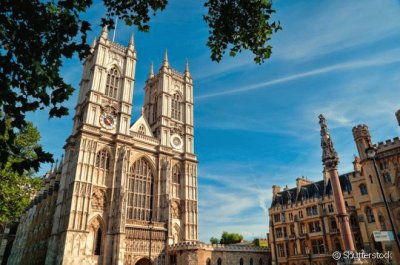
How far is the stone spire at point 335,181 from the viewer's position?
18325mm

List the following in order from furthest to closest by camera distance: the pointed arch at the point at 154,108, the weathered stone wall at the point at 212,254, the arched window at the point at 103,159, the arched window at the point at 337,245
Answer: the pointed arch at the point at 154,108 < the arched window at the point at 337,245 < the arched window at the point at 103,159 < the weathered stone wall at the point at 212,254

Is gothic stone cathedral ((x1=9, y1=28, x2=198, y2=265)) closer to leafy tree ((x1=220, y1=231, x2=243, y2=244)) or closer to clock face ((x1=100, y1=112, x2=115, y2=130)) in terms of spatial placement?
clock face ((x1=100, y1=112, x2=115, y2=130))

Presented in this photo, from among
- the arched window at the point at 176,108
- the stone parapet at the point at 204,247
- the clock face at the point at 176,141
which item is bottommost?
the stone parapet at the point at 204,247

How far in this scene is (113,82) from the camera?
41000 mm

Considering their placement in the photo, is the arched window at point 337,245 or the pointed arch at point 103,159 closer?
the pointed arch at point 103,159

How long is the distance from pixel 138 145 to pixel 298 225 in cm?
2438

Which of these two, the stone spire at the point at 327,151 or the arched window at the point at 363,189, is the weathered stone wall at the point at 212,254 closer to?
the arched window at the point at 363,189

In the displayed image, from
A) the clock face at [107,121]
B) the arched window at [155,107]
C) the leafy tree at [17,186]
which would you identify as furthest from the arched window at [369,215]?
the leafy tree at [17,186]

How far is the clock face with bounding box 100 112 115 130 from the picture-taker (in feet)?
121

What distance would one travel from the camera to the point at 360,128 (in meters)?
31.1

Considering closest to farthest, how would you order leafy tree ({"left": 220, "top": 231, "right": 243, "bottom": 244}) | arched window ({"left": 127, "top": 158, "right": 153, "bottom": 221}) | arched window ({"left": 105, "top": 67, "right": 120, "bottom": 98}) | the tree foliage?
the tree foliage < arched window ({"left": 127, "top": 158, "right": 153, "bottom": 221}) < arched window ({"left": 105, "top": 67, "right": 120, "bottom": 98}) < leafy tree ({"left": 220, "top": 231, "right": 243, "bottom": 244})

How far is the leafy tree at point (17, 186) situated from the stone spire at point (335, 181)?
74.2 feet

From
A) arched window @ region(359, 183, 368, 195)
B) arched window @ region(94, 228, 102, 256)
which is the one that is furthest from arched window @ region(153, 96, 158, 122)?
arched window @ region(359, 183, 368, 195)

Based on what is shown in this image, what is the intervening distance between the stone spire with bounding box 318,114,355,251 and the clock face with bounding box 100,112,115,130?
83.7 feet
